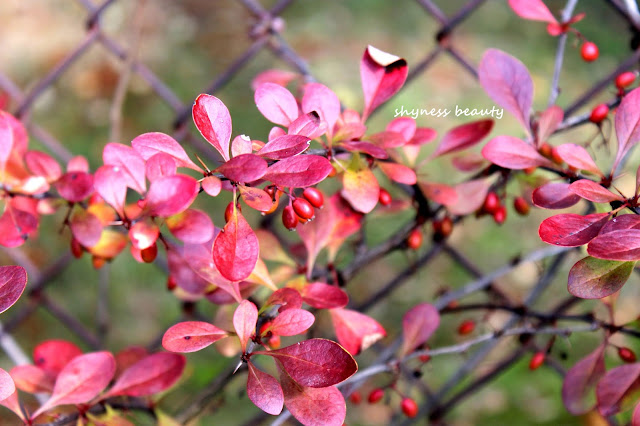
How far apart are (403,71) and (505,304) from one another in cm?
47

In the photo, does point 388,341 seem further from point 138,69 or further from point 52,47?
point 52,47

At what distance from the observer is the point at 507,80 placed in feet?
2.23

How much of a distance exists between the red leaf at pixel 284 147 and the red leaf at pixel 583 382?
450mm

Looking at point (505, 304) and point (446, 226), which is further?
point (505, 304)

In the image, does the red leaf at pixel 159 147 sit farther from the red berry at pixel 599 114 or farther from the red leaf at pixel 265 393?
the red berry at pixel 599 114

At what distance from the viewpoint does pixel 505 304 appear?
916 millimetres

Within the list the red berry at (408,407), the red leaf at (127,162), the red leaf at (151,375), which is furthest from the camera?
the red berry at (408,407)

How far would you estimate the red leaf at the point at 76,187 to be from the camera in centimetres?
62

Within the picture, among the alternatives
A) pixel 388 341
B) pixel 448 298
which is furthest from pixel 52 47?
pixel 448 298

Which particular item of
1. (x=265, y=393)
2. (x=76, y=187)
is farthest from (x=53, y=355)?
(x=265, y=393)

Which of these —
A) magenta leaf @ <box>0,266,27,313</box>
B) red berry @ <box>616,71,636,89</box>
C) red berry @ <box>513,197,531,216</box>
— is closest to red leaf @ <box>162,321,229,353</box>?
magenta leaf @ <box>0,266,27,313</box>

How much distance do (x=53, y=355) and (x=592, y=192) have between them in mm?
616

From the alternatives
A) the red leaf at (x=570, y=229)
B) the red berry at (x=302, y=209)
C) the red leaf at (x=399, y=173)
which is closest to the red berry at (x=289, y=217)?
the red berry at (x=302, y=209)

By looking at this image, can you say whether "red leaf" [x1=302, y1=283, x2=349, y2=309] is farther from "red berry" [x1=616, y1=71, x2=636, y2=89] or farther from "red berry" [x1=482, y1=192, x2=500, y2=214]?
"red berry" [x1=616, y1=71, x2=636, y2=89]
